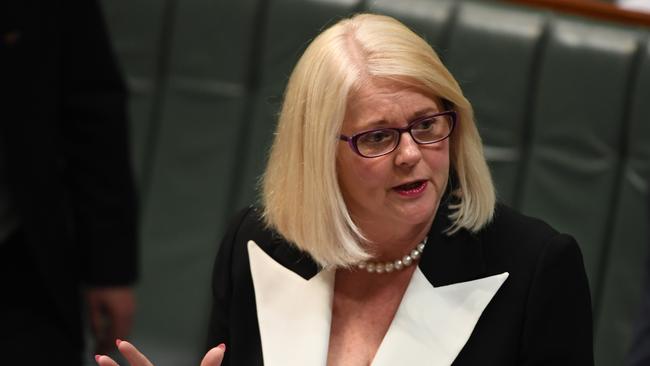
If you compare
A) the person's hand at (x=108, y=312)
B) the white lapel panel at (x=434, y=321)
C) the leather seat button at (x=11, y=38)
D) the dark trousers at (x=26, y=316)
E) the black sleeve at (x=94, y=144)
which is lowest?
the person's hand at (x=108, y=312)

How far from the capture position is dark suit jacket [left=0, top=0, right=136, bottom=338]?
244cm

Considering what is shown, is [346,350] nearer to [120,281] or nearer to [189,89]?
[120,281]

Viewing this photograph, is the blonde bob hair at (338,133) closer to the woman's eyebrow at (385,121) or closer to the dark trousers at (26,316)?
the woman's eyebrow at (385,121)

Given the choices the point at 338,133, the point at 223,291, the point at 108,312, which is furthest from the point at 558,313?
the point at 108,312

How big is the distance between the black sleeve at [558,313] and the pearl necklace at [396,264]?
22cm

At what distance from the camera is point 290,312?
199 centimetres

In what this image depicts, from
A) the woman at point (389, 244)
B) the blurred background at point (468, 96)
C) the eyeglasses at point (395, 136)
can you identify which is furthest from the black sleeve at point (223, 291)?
the blurred background at point (468, 96)

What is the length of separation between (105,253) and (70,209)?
135mm

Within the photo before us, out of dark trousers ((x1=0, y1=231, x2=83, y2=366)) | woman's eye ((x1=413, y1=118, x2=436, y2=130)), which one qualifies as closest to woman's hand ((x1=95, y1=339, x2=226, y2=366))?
woman's eye ((x1=413, y1=118, x2=436, y2=130))

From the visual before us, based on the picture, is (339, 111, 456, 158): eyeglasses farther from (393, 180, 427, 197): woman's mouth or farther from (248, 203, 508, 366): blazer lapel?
(248, 203, 508, 366): blazer lapel

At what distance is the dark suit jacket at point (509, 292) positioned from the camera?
180cm

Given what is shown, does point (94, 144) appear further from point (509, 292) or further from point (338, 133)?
point (509, 292)

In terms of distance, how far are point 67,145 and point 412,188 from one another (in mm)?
1013

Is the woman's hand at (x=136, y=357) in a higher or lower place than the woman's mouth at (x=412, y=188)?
lower
